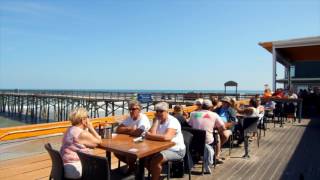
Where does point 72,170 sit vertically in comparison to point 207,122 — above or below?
below

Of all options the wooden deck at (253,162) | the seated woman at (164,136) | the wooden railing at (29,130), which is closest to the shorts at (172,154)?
the seated woman at (164,136)

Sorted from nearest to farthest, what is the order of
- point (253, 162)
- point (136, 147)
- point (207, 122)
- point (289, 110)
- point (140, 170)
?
point (136, 147), point (140, 170), point (207, 122), point (253, 162), point (289, 110)

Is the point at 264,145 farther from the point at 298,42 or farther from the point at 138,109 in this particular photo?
the point at 298,42

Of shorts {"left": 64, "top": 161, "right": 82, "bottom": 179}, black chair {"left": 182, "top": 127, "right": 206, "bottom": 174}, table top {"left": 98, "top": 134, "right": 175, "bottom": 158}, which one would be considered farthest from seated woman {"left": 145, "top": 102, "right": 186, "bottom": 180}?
shorts {"left": 64, "top": 161, "right": 82, "bottom": 179}

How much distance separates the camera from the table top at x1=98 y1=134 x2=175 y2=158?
3.02 metres

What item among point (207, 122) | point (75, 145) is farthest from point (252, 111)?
point (75, 145)

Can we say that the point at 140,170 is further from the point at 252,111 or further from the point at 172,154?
the point at 252,111

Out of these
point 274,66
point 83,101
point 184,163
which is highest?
point 274,66

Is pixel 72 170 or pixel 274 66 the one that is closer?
pixel 72 170

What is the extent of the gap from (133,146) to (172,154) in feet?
2.23

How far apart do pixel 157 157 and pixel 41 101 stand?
39.5m

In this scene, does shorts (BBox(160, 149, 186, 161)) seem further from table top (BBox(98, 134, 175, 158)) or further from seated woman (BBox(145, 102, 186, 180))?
table top (BBox(98, 134, 175, 158))

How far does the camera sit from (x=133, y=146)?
3.30 m

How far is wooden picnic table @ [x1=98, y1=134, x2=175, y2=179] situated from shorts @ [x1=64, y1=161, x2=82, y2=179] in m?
0.39
